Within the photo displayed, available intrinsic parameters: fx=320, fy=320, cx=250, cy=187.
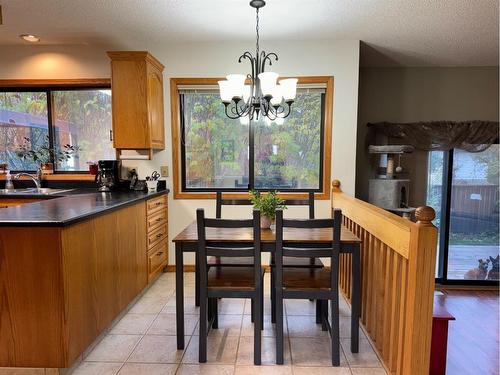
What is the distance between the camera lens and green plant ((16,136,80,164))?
362 cm

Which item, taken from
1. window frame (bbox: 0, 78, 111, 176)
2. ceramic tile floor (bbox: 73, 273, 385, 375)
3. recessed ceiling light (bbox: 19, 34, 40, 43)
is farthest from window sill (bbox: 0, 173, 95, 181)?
ceramic tile floor (bbox: 73, 273, 385, 375)

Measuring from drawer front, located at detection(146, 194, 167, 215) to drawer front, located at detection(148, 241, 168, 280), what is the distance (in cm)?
39

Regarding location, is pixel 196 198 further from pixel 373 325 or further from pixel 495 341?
pixel 495 341

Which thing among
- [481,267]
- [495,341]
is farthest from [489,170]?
[495,341]

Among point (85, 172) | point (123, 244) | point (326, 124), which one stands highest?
point (326, 124)

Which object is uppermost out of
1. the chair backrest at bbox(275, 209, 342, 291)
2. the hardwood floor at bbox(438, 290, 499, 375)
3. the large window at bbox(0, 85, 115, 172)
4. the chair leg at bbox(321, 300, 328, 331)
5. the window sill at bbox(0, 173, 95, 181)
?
the large window at bbox(0, 85, 115, 172)

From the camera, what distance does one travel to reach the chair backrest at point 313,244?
1.80 m

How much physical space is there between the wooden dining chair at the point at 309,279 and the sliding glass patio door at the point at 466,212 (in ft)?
9.70

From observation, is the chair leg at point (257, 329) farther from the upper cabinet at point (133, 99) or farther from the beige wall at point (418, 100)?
the beige wall at point (418, 100)

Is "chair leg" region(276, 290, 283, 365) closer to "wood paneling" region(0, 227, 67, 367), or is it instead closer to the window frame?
"wood paneling" region(0, 227, 67, 367)

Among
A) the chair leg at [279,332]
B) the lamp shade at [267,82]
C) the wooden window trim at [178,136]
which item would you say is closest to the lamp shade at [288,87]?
the lamp shade at [267,82]

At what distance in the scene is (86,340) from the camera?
1976mm

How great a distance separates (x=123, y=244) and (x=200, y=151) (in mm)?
1498

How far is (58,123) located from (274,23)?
2628mm
